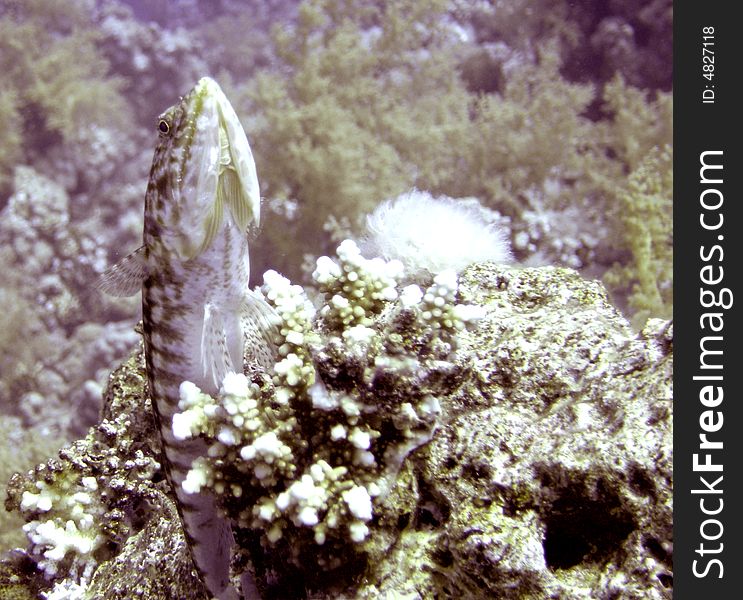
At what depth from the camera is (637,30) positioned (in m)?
9.52

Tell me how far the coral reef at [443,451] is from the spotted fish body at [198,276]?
291 millimetres

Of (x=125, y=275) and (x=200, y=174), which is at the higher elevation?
(x=200, y=174)

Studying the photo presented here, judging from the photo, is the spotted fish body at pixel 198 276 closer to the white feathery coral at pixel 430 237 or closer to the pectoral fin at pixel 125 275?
the pectoral fin at pixel 125 275

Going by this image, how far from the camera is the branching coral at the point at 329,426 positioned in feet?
6.51

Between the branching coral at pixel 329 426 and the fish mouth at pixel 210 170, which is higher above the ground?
the fish mouth at pixel 210 170

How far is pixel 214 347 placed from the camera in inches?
100

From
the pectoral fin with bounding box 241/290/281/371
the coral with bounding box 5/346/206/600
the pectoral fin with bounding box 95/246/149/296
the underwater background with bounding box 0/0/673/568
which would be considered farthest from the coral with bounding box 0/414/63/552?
A: the pectoral fin with bounding box 241/290/281/371

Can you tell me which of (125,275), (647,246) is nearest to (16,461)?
(125,275)

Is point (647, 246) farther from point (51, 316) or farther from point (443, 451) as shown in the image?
point (51, 316)

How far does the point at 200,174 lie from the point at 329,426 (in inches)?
49.9

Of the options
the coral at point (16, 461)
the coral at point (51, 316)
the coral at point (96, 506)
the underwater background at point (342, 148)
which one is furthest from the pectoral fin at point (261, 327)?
the coral at point (51, 316)
